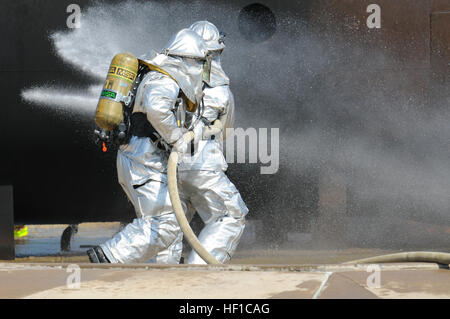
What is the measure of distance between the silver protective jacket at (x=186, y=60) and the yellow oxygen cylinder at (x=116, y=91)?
0.51 feet

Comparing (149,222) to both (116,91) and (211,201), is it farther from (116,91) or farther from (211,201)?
(116,91)

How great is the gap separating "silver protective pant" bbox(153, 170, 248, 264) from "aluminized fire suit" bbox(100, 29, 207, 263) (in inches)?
9.8

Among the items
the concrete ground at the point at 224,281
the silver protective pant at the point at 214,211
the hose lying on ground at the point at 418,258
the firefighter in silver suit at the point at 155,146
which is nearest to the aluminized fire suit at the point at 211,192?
the silver protective pant at the point at 214,211

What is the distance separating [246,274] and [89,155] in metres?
3.80

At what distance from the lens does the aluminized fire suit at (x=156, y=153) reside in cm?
331

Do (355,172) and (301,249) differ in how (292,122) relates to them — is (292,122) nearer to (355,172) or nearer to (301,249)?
(355,172)

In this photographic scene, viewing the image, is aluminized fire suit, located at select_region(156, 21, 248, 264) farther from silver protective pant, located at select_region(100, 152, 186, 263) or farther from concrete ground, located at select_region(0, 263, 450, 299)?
concrete ground, located at select_region(0, 263, 450, 299)

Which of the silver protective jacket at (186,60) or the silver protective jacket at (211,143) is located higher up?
the silver protective jacket at (186,60)

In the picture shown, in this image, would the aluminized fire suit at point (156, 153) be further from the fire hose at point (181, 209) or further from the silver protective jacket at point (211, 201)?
the silver protective jacket at point (211, 201)

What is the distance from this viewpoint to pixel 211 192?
147 inches

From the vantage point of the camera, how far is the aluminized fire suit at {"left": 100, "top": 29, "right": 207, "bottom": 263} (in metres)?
3.31

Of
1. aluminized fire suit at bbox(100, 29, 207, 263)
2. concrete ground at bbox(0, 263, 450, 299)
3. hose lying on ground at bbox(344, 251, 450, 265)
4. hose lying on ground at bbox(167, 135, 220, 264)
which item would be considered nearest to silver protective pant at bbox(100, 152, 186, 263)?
aluminized fire suit at bbox(100, 29, 207, 263)
